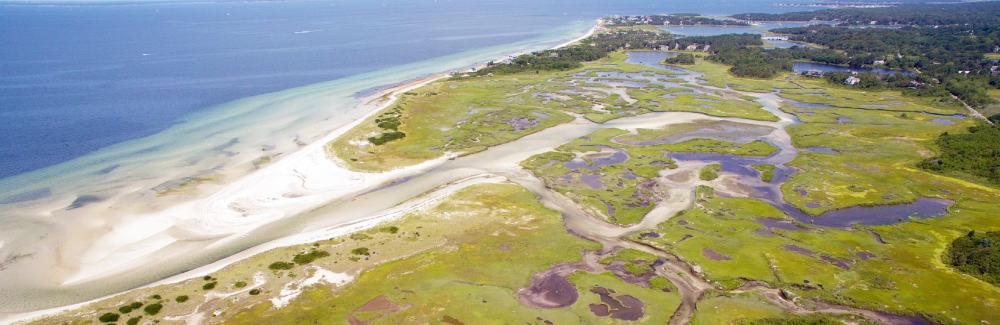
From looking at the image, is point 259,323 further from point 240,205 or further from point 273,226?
point 240,205

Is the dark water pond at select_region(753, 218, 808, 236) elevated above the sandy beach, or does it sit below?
below

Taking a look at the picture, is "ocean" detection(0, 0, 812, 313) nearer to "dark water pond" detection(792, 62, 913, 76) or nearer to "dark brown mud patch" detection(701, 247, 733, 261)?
"dark brown mud patch" detection(701, 247, 733, 261)

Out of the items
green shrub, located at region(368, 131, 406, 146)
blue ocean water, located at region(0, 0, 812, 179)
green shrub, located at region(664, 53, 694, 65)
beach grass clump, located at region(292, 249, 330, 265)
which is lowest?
beach grass clump, located at region(292, 249, 330, 265)

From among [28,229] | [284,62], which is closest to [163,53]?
[284,62]

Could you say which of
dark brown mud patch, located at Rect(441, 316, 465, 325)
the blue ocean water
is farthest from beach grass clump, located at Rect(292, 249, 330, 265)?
the blue ocean water

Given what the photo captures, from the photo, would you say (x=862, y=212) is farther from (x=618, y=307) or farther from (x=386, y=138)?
(x=386, y=138)

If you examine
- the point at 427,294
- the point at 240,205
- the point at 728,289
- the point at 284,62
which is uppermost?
the point at 284,62

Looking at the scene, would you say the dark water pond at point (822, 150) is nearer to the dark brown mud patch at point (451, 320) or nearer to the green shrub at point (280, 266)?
the dark brown mud patch at point (451, 320)
